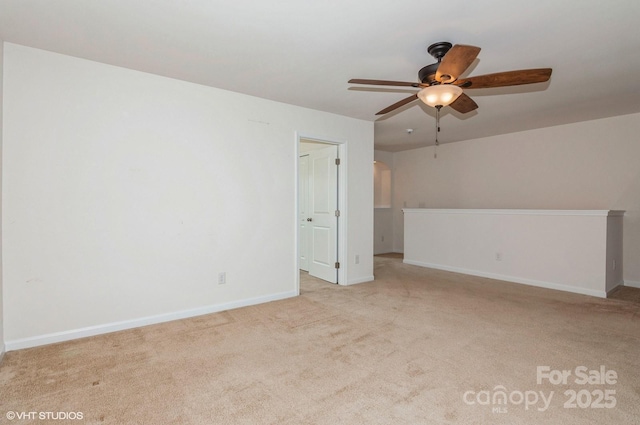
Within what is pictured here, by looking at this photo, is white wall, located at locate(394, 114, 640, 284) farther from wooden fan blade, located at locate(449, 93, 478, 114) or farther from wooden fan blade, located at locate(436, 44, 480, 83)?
wooden fan blade, located at locate(436, 44, 480, 83)

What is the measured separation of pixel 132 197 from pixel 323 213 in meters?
2.65

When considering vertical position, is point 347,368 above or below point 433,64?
below

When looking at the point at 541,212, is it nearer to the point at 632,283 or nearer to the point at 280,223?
the point at 632,283

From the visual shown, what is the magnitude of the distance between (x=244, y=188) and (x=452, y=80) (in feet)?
7.77

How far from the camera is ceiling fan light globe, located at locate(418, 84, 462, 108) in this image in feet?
7.57

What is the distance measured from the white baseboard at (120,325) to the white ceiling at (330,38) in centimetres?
237

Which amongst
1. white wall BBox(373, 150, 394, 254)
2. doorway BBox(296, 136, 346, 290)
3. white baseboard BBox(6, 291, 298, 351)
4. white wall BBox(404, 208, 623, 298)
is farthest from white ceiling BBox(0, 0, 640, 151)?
white wall BBox(373, 150, 394, 254)

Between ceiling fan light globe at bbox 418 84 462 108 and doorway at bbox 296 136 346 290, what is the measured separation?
6.48 feet

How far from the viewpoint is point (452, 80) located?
233 centimetres

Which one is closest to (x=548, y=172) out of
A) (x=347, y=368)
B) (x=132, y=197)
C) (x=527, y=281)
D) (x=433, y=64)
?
(x=527, y=281)

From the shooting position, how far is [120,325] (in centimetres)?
289

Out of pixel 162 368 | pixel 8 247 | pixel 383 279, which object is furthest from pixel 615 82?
pixel 8 247

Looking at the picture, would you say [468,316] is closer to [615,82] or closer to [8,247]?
[615,82]

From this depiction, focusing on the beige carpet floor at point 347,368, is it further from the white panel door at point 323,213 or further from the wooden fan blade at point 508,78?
the wooden fan blade at point 508,78
